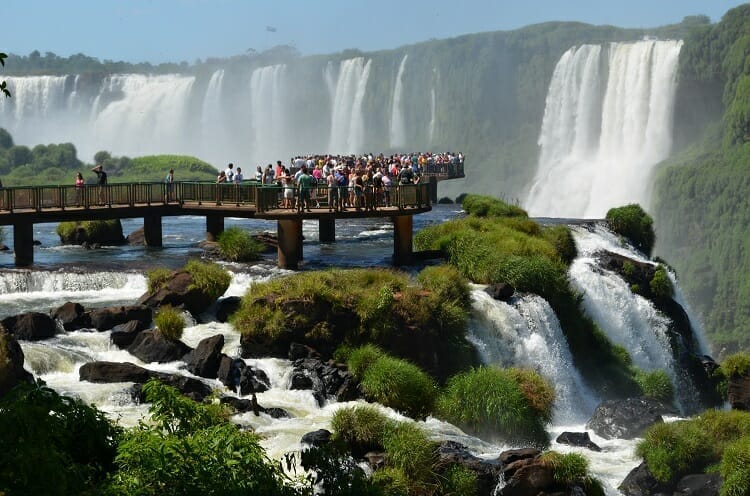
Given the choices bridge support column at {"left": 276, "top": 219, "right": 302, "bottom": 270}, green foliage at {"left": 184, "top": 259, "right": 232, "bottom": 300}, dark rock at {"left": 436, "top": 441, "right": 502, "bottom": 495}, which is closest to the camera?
dark rock at {"left": 436, "top": 441, "right": 502, "bottom": 495}

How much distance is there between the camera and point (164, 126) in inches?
3979

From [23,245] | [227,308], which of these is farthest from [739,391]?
[23,245]

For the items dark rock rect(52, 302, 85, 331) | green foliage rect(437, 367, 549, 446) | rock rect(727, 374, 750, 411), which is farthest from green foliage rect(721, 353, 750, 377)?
dark rock rect(52, 302, 85, 331)

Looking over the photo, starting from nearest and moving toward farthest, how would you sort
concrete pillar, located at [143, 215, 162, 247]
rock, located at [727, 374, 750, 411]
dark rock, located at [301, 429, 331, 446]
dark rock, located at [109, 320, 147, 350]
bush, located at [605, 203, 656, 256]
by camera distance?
1. dark rock, located at [301, 429, 331, 446]
2. dark rock, located at [109, 320, 147, 350]
3. rock, located at [727, 374, 750, 411]
4. concrete pillar, located at [143, 215, 162, 247]
5. bush, located at [605, 203, 656, 256]

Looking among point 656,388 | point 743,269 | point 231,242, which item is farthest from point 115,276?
point 743,269

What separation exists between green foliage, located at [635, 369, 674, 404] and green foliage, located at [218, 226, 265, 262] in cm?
1082

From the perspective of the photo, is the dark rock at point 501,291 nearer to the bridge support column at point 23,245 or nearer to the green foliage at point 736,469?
the green foliage at point 736,469

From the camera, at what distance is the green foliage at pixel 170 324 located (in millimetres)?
23000

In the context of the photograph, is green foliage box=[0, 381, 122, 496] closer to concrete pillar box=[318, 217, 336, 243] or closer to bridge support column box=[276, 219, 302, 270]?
bridge support column box=[276, 219, 302, 270]

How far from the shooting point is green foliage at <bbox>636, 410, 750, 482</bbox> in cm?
1988

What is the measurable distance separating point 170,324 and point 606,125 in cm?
6189

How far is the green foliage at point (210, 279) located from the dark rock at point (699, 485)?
1108 centimetres

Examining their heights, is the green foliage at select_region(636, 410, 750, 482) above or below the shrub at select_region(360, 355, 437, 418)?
below

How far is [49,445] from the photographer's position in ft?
34.0
